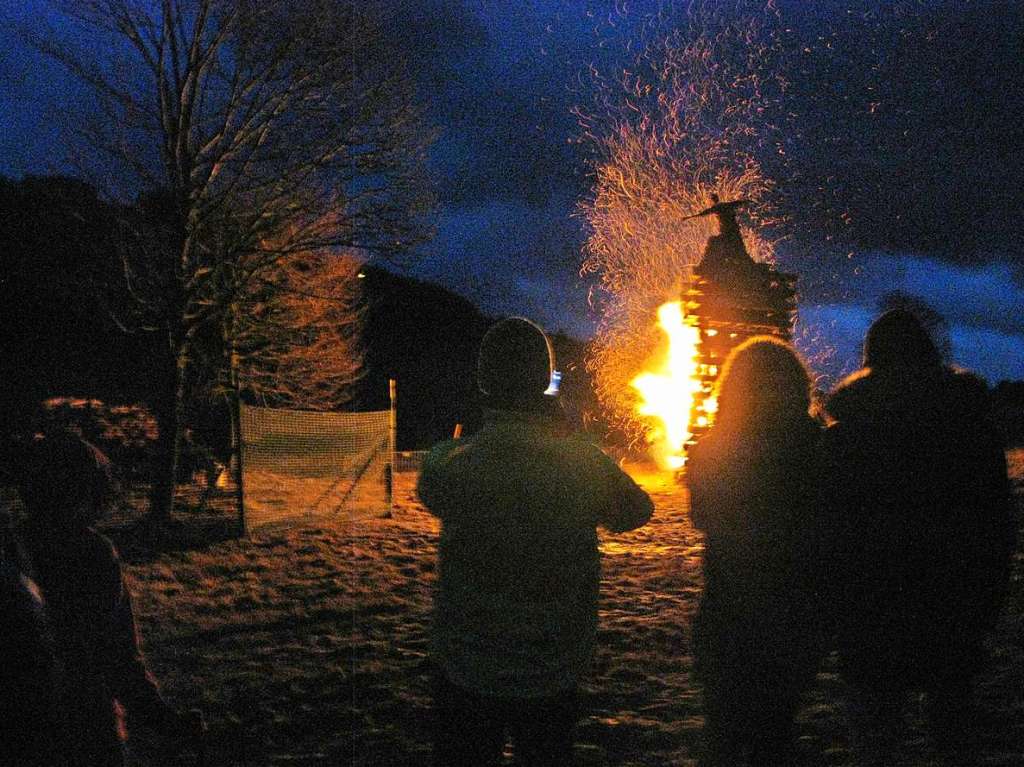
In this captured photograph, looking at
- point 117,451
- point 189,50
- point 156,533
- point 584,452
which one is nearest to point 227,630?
point 156,533

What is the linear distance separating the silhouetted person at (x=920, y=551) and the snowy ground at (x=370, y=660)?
337 mm

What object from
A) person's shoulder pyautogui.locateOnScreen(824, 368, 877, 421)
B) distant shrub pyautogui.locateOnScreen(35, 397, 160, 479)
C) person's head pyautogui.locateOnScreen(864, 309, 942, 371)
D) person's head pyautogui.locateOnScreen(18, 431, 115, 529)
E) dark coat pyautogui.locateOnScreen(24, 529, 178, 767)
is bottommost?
distant shrub pyautogui.locateOnScreen(35, 397, 160, 479)

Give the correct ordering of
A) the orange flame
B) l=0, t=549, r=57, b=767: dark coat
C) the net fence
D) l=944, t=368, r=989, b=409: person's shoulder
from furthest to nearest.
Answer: the net fence
the orange flame
l=944, t=368, r=989, b=409: person's shoulder
l=0, t=549, r=57, b=767: dark coat

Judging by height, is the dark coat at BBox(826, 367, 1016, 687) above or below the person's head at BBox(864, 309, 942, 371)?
below

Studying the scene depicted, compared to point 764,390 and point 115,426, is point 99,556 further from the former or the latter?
point 115,426

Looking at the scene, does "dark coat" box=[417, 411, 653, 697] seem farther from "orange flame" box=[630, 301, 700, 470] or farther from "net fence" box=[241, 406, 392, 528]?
"net fence" box=[241, 406, 392, 528]

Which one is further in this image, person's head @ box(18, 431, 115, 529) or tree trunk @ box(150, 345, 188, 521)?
tree trunk @ box(150, 345, 188, 521)

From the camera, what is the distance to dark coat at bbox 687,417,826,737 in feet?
8.59

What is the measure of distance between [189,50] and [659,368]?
33.9 ft

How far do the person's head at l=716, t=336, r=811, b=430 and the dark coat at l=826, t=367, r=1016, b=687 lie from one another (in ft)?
0.66

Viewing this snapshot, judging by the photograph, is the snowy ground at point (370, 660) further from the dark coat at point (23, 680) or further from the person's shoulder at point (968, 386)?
the dark coat at point (23, 680)

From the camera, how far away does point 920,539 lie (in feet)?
8.63

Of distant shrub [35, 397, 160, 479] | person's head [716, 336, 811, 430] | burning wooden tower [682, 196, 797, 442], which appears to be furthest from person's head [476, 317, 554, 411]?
A: distant shrub [35, 397, 160, 479]

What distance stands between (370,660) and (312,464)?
19.4 ft
